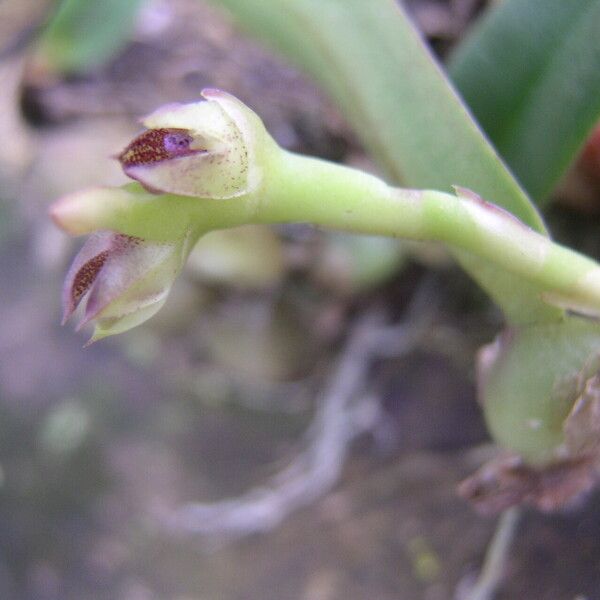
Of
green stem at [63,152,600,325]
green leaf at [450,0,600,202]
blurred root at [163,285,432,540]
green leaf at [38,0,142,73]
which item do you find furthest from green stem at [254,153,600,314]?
green leaf at [38,0,142,73]

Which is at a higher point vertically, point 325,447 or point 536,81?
point 536,81

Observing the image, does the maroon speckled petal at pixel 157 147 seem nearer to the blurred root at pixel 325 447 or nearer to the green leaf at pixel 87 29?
the blurred root at pixel 325 447

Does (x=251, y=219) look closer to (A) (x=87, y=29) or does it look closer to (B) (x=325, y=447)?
(B) (x=325, y=447)

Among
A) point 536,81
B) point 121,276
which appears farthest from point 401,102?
point 121,276

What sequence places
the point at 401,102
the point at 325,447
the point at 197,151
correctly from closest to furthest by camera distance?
the point at 197,151
the point at 401,102
the point at 325,447

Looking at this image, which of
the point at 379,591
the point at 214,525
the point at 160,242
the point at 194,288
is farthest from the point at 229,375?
the point at 160,242
